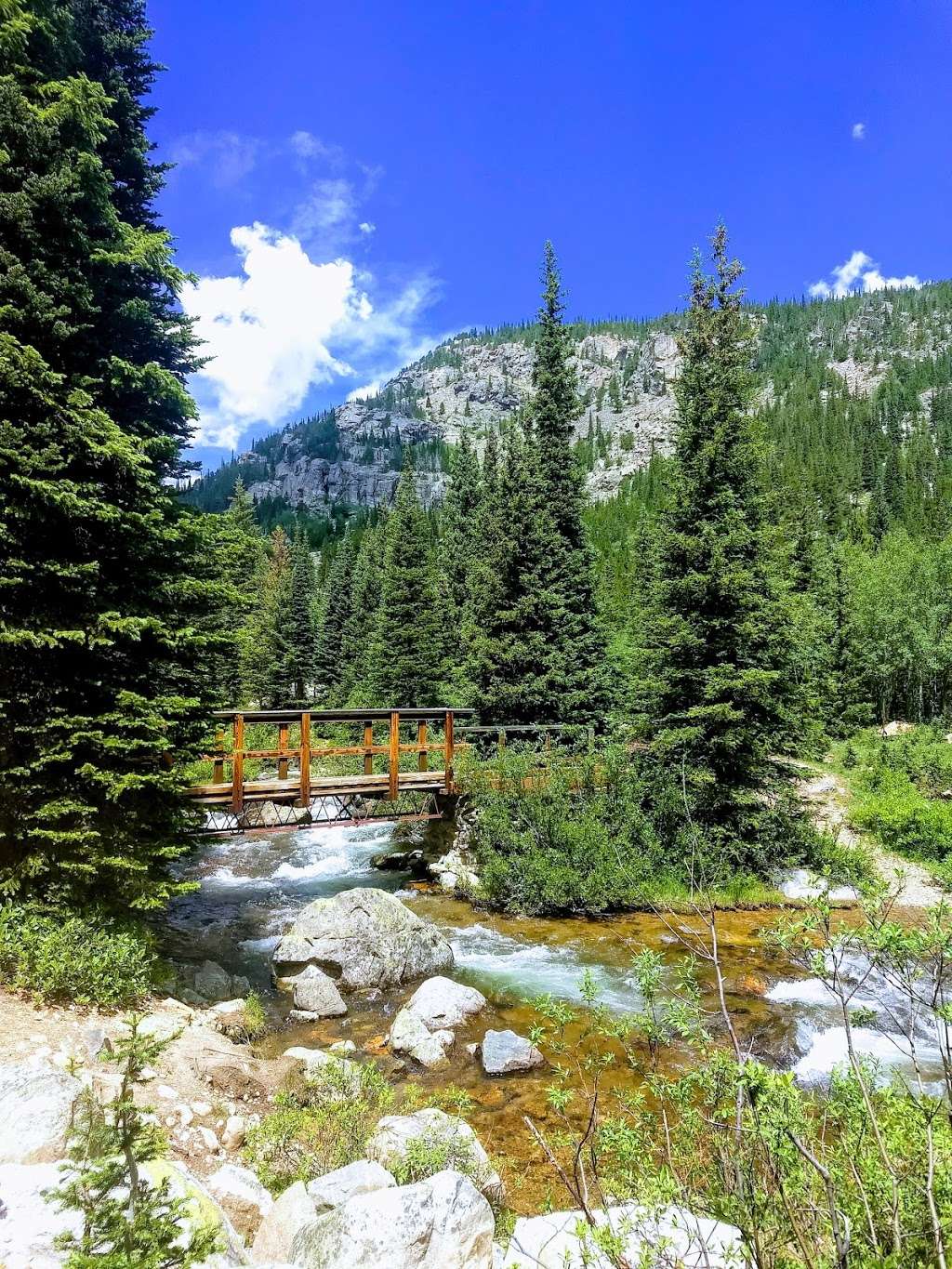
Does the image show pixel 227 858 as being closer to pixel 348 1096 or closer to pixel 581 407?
pixel 348 1096

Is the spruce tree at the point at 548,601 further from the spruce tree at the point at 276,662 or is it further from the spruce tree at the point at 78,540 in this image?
the spruce tree at the point at 276,662

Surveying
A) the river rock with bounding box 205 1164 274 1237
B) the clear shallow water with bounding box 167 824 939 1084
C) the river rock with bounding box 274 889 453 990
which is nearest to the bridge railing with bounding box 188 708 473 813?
the clear shallow water with bounding box 167 824 939 1084

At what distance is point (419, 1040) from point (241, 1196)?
3.38 meters

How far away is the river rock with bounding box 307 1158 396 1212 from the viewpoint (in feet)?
15.4

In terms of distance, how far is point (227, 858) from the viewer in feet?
62.0

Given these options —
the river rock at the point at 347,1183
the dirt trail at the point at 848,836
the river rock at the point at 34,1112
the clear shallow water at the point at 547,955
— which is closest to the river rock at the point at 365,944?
the clear shallow water at the point at 547,955

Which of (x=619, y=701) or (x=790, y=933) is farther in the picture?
(x=619, y=701)

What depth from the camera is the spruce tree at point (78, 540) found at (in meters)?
7.86

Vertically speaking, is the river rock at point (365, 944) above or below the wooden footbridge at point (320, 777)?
below

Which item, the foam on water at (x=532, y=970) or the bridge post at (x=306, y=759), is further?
the bridge post at (x=306, y=759)

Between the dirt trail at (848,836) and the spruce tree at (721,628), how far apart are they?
91.9 inches

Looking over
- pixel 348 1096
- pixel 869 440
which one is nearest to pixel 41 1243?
pixel 348 1096

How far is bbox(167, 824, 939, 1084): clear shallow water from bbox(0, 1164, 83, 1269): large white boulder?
4.25 metres

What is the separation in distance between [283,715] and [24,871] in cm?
592
